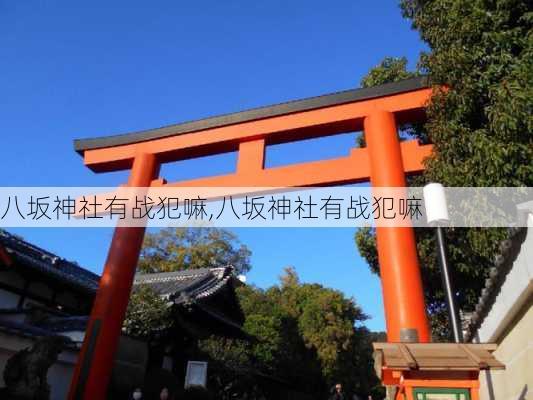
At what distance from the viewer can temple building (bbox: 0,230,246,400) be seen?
813 cm

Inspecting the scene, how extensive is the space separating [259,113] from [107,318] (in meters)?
3.96

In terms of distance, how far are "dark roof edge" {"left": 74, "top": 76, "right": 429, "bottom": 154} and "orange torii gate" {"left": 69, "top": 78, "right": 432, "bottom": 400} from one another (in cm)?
2

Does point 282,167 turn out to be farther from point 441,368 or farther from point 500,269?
point 441,368

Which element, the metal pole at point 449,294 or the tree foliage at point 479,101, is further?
the tree foliage at point 479,101

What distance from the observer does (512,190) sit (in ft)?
16.5

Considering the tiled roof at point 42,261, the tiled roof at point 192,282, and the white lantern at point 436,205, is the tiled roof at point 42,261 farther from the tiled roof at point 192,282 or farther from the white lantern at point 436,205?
the white lantern at point 436,205

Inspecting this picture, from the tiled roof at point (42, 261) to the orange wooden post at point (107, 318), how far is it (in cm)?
358

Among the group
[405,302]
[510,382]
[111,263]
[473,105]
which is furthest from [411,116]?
[111,263]

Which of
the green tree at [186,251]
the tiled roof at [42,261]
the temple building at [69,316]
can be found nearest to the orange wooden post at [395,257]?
the temple building at [69,316]

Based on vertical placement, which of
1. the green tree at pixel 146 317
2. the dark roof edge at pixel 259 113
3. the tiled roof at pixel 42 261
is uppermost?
the dark roof edge at pixel 259 113

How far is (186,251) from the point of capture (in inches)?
1142

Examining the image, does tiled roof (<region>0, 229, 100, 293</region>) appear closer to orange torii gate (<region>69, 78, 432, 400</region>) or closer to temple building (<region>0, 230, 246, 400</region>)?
temple building (<region>0, 230, 246, 400</region>)

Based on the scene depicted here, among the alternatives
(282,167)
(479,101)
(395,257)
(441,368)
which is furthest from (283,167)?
(441,368)

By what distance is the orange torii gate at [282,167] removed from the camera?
6.12m
